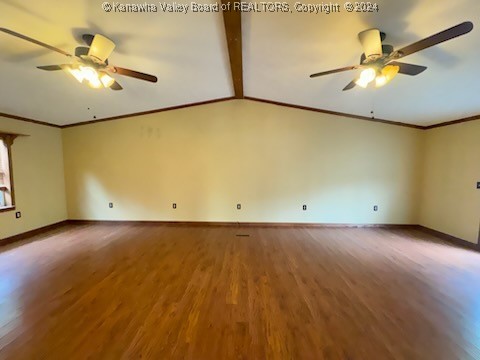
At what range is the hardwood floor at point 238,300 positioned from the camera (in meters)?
1.77

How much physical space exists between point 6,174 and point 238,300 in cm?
473

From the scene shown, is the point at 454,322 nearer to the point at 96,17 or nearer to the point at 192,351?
the point at 192,351

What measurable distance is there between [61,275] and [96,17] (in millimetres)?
2895

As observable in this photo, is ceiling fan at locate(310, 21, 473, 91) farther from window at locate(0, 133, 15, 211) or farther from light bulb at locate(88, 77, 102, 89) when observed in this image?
window at locate(0, 133, 15, 211)

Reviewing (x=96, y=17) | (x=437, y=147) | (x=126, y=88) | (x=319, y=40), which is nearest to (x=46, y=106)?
(x=126, y=88)

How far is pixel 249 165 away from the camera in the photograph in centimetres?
514

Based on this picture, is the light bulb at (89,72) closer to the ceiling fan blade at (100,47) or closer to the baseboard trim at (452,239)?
the ceiling fan blade at (100,47)

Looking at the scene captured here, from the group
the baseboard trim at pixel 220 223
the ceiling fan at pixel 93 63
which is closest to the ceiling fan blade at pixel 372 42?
the ceiling fan at pixel 93 63

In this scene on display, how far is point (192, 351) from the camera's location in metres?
1.71

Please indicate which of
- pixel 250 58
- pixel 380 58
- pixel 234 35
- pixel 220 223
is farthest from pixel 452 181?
pixel 234 35

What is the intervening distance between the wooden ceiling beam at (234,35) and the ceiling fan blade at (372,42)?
1.15 m

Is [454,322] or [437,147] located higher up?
[437,147]

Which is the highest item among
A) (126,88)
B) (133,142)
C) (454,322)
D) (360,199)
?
(126,88)

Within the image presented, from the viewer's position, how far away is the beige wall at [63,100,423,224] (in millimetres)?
5039
